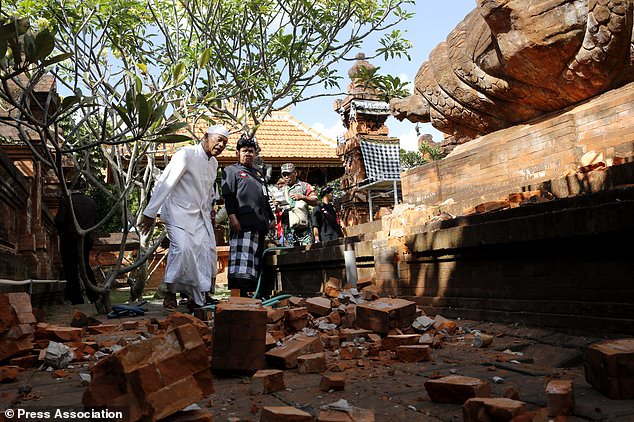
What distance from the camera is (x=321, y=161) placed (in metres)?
17.0

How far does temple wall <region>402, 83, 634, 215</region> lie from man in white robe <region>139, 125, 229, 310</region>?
2.53 m

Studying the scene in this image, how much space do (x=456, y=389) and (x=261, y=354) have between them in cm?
101

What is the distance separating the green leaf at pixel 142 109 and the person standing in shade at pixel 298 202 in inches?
161

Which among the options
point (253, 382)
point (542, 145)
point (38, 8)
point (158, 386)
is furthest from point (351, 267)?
point (38, 8)

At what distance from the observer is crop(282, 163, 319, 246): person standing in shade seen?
7.73 metres

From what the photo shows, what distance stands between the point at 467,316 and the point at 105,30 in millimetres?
6997

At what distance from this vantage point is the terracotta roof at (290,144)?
16300 mm

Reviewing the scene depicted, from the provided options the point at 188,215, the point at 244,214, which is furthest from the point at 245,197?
the point at 188,215

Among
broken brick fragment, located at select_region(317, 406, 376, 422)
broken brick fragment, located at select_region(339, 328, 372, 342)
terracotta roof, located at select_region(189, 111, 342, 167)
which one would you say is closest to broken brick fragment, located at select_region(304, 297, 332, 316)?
broken brick fragment, located at select_region(339, 328, 372, 342)

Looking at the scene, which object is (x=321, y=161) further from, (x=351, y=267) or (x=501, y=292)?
(x=501, y=292)

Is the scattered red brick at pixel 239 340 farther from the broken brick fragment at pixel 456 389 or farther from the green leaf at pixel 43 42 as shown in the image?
the green leaf at pixel 43 42

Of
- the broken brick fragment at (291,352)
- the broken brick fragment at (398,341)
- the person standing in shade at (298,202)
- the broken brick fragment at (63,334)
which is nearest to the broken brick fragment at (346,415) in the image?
the broken brick fragment at (291,352)
